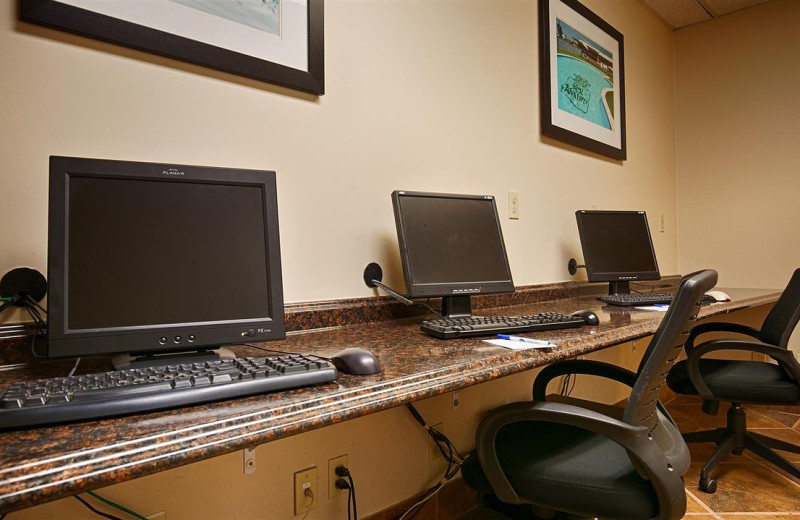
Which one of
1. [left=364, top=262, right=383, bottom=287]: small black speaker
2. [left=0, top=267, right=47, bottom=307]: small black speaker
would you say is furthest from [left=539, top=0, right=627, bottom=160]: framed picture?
[left=0, top=267, right=47, bottom=307]: small black speaker

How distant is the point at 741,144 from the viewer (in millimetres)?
3115

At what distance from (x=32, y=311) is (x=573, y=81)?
2.41 m

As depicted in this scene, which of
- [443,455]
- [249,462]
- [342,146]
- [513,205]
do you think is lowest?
[443,455]

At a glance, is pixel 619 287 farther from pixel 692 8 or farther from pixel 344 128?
pixel 692 8

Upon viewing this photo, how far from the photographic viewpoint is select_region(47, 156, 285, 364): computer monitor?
80cm

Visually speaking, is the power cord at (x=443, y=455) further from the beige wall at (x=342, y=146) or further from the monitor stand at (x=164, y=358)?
the monitor stand at (x=164, y=358)

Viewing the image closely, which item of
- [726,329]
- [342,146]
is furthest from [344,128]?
[726,329]

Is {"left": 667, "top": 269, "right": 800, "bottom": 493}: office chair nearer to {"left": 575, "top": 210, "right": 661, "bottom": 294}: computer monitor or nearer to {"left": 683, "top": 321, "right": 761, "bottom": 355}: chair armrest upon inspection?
{"left": 683, "top": 321, "right": 761, "bottom": 355}: chair armrest

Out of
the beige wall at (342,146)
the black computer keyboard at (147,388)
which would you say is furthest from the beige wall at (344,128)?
the black computer keyboard at (147,388)

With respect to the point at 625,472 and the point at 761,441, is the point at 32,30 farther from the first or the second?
the point at 761,441

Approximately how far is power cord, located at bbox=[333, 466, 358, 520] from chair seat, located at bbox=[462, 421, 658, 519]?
0.38m

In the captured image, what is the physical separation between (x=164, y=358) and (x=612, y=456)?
3.15 feet

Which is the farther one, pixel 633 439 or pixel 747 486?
pixel 747 486

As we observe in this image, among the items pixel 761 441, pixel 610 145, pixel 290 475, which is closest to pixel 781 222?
pixel 610 145
